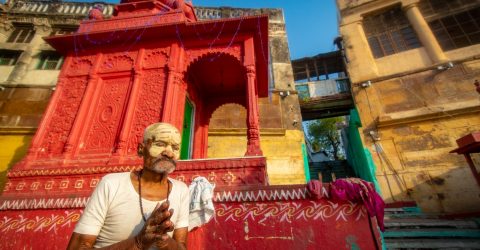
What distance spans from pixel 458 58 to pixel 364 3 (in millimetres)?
5647

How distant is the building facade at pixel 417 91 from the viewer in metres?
8.21

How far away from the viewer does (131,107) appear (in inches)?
209

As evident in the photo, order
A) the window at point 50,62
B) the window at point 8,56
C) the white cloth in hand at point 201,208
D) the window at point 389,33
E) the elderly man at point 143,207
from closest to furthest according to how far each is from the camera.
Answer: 1. the elderly man at point 143,207
2. the white cloth in hand at point 201,208
3. the window at point 389,33
4. the window at point 50,62
5. the window at point 8,56

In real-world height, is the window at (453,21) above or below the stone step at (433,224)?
above

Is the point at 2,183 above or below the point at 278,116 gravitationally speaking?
below

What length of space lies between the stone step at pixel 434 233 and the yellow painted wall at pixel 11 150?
13.4 metres

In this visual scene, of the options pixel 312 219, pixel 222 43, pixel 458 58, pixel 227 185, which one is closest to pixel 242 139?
pixel 222 43

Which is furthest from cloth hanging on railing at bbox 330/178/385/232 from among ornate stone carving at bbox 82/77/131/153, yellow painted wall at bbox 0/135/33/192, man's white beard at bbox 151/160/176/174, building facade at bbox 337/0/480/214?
yellow painted wall at bbox 0/135/33/192

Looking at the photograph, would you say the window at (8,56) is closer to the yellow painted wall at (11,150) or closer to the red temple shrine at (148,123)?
the yellow painted wall at (11,150)

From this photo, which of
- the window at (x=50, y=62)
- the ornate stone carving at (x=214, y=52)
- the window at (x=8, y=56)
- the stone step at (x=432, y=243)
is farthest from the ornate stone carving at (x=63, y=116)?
the window at (x=8, y=56)

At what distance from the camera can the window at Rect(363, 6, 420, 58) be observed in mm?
11641

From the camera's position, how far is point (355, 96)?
35.8 ft

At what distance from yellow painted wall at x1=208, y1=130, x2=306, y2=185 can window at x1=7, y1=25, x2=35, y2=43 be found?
1315cm

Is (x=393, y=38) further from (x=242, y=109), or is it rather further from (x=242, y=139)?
(x=242, y=139)
